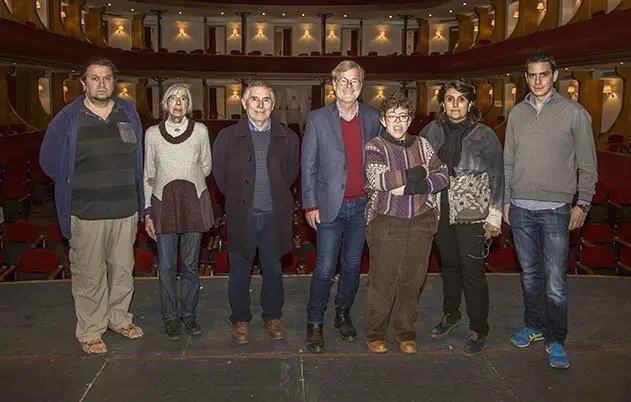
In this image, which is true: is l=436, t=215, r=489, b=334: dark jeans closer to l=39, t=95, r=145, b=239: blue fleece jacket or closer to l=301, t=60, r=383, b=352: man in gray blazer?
l=301, t=60, r=383, b=352: man in gray blazer

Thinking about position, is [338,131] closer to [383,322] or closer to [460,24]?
[383,322]

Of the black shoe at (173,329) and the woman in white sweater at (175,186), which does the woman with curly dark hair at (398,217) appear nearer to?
the woman in white sweater at (175,186)

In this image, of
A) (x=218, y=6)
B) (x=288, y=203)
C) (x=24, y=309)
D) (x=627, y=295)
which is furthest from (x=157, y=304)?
(x=218, y=6)

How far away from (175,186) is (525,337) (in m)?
2.46

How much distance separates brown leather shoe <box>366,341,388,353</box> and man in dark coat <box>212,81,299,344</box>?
66 cm

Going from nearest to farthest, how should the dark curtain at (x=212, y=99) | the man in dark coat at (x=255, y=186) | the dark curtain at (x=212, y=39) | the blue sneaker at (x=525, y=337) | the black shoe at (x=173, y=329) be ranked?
1. the man in dark coat at (x=255, y=186)
2. the blue sneaker at (x=525, y=337)
3. the black shoe at (x=173, y=329)
4. the dark curtain at (x=212, y=99)
5. the dark curtain at (x=212, y=39)

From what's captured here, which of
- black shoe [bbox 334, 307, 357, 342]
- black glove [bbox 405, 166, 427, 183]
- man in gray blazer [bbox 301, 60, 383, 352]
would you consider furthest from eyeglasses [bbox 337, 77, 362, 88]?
black shoe [bbox 334, 307, 357, 342]

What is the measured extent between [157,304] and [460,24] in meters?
26.4

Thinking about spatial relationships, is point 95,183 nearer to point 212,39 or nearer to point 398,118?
point 398,118

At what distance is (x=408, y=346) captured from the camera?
4004 mm

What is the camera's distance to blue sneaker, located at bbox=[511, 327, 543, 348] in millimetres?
4113

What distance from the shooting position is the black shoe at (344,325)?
4.22m

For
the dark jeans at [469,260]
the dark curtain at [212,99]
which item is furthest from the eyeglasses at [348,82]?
the dark curtain at [212,99]

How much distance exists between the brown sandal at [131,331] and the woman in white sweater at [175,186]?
0.18m
